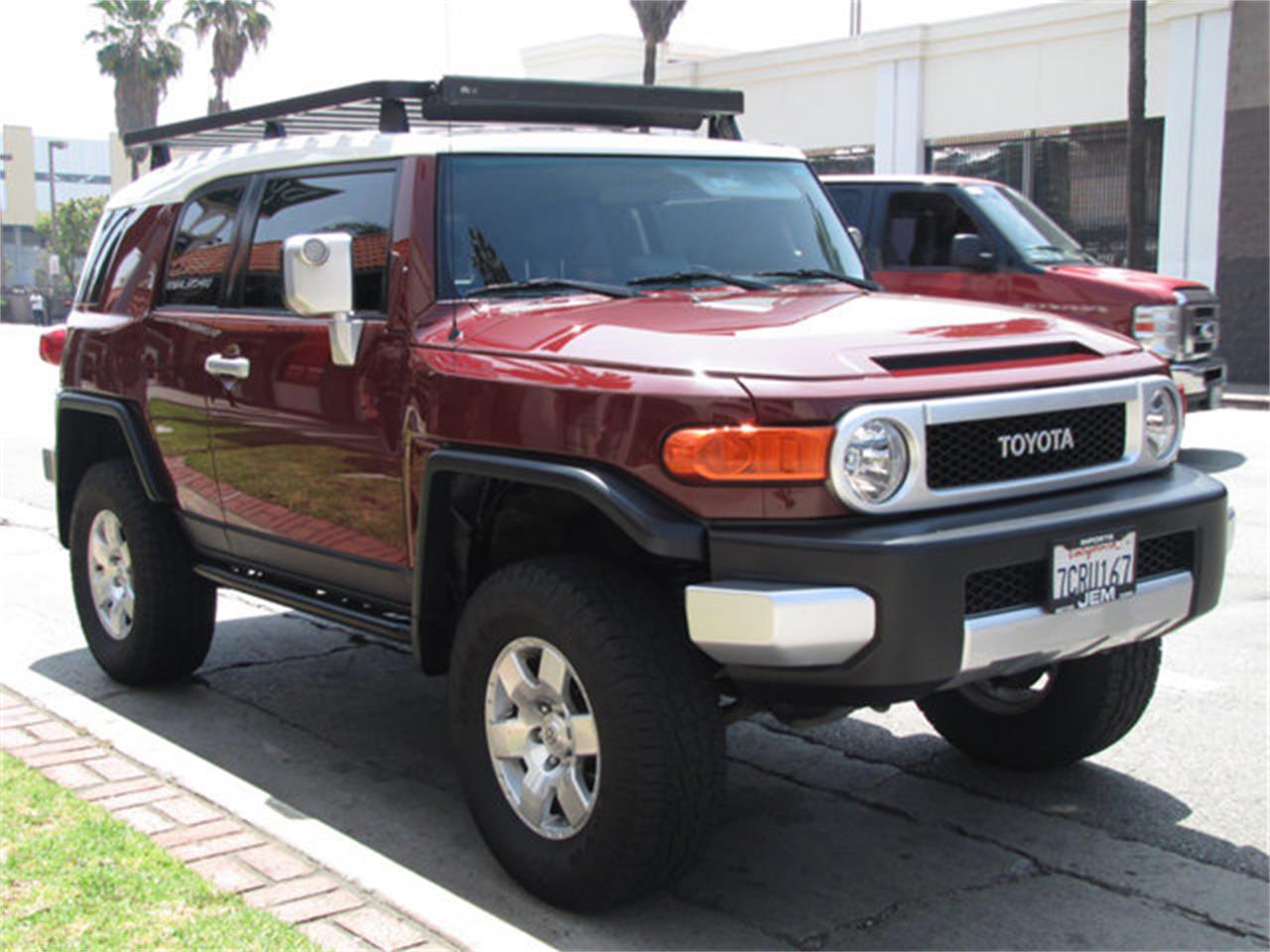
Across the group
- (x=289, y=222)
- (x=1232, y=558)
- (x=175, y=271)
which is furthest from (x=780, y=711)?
(x=1232, y=558)

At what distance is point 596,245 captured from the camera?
→ 4.59 metres

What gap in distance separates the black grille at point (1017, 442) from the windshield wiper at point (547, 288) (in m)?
1.22

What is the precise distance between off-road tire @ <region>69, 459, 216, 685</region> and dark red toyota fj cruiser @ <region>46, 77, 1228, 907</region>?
0.6 inches

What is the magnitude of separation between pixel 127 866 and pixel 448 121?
2.47 meters

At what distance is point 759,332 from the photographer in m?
3.77

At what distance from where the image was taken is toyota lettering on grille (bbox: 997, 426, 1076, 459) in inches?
142

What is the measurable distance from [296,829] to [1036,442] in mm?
2279

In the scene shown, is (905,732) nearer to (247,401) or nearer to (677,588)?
(677,588)

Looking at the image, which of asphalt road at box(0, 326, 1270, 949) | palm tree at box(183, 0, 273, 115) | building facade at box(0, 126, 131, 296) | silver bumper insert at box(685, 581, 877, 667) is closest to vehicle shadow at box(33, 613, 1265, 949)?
asphalt road at box(0, 326, 1270, 949)

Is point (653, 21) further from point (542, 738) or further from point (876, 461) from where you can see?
point (876, 461)

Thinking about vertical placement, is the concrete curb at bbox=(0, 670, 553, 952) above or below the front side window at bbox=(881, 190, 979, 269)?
below

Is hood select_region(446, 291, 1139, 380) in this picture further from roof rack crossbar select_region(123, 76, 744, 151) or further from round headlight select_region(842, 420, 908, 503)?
roof rack crossbar select_region(123, 76, 744, 151)

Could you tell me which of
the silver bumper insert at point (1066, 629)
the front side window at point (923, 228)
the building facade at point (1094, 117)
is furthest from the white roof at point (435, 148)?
the building facade at point (1094, 117)

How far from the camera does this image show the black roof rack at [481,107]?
4719 millimetres
